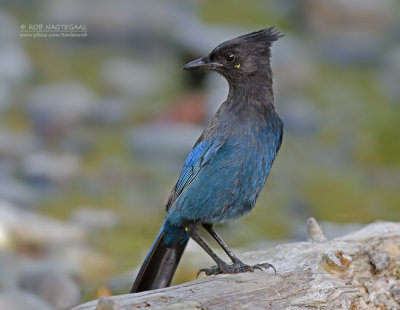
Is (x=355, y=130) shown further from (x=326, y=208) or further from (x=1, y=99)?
(x=1, y=99)

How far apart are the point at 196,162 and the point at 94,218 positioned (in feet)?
9.92

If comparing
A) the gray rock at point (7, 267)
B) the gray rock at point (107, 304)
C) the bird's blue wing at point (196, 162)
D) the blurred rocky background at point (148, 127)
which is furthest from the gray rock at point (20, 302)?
the gray rock at point (107, 304)

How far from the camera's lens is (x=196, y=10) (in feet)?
44.9

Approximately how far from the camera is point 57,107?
990 centimetres

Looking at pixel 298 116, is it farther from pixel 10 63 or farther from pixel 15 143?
pixel 10 63

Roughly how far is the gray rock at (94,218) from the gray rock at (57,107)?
84.9 inches

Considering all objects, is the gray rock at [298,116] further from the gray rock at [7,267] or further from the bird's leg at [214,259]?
the bird's leg at [214,259]

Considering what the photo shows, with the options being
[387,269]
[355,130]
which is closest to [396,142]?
[355,130]

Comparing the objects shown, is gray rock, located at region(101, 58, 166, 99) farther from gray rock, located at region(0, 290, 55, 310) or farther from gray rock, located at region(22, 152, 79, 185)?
gray rock, located at region(0, 290, 55, 310)

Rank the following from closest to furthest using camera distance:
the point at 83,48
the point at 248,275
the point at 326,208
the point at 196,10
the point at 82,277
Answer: the point at 248,275, the point at 82,277, the point at 326,208, the point at 83,48, the point at 196,10

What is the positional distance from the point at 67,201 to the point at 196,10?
6635 millimetres

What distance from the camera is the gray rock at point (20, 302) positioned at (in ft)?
17.2

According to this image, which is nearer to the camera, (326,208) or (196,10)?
(326,208)

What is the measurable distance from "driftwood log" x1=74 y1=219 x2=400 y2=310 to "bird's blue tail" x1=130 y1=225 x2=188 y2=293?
547mm
